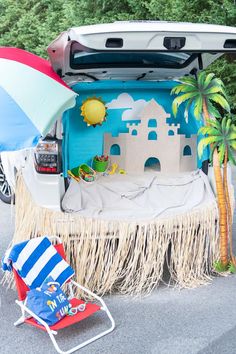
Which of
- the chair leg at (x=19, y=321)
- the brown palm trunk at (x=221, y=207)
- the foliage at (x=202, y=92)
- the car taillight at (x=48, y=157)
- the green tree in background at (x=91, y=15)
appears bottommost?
the chair leg at (x=19, y=321)

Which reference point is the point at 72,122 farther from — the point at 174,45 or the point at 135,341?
the point at 135,341

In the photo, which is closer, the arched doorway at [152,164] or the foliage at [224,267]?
the foliage at [224,267]

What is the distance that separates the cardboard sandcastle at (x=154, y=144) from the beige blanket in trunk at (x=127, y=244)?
2.52ft

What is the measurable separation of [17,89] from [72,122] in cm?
131

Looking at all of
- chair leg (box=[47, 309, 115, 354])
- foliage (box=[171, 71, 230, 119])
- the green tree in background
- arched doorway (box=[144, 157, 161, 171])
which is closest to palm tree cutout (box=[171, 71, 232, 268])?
foliage (box=[171, 71, 230, 119])

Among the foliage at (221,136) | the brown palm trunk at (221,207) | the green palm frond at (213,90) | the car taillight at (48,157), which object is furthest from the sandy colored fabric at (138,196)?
the green palm frond at (213,90)

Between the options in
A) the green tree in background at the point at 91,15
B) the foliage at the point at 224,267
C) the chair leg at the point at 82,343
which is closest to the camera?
the chair leg at the point at 82,343

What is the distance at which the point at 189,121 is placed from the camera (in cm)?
494

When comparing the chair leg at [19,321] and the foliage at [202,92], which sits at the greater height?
the foliage at [202,92]

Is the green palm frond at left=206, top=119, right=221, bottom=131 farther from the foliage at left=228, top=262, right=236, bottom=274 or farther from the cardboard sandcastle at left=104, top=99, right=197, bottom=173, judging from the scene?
the foliage at left=228, top=262, right=236, bottom=274

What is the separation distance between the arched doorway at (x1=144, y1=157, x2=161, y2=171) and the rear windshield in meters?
0.94

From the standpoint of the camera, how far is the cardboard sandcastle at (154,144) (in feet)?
16.2

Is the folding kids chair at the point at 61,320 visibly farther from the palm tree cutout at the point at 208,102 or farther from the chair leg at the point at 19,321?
the palm tree cutout at the point at 208,102

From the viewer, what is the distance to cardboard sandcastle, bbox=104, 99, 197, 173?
493 cm
